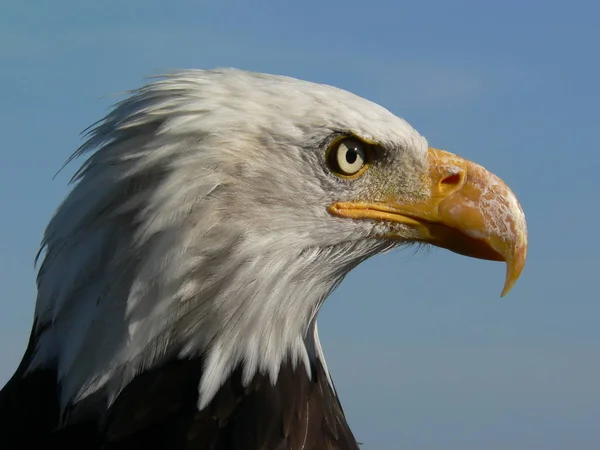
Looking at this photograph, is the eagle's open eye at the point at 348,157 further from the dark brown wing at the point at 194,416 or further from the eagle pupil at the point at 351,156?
the dark brown wing at the point at 194,416

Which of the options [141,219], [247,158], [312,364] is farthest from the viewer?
[312,364]

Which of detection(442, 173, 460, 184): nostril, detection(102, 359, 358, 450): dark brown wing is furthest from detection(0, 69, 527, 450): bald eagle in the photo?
detection(442, 173, 460, 184): nostril

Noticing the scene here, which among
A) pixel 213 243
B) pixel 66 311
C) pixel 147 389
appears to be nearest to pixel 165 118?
pixel 213 243

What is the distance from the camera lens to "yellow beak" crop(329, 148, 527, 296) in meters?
4.18

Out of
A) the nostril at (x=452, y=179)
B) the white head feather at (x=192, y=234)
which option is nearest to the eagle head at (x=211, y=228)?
the white head feather at (x=192, y=234)

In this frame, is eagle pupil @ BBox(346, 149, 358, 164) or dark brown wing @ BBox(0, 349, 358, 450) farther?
eagle pupil @ BBox(346, 149, 358, 164)

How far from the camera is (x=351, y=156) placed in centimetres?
402

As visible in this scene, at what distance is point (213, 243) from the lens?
3.56 m

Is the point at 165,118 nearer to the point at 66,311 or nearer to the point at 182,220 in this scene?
the point at 182,220

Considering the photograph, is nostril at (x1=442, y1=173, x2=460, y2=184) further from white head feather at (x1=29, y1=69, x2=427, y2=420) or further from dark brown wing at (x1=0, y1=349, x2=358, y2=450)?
dark brown wing at (x1=0, y1=349, x2=358, y2=450)

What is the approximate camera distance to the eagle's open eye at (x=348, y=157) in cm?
395

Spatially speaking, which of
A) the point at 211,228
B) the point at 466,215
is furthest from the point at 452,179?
the point at 211,228

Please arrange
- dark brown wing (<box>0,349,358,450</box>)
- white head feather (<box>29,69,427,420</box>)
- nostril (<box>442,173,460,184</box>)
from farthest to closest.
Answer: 1. nostril (<box>442,173,460,184</box>)
2. dark brown wing (<box>0,349,358,450</box>)
3. white head feather (<box>29,69,427,420</box>)

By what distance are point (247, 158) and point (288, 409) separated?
1147 mm
